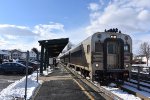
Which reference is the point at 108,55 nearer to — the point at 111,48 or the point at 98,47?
the point at 111,48

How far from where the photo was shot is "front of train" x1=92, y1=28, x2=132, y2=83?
20.2m

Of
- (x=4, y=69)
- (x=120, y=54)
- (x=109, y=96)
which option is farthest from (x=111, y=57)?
(x=4, y=69)

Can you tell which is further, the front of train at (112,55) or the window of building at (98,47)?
the window of building at (98,47)

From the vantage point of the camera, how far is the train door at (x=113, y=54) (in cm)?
2090

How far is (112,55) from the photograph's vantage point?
21000 mm

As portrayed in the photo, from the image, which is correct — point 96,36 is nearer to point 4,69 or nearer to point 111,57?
point 111,57

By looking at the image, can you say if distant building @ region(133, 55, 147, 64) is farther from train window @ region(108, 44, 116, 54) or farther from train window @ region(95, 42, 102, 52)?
train window @ region(95, 42, 102, 52)

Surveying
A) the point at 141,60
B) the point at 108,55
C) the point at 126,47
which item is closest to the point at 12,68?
the point at 108,55

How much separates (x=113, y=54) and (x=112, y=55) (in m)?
0.10

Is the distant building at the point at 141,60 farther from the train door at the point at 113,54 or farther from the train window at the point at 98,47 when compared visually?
the train window at the point at 98,47

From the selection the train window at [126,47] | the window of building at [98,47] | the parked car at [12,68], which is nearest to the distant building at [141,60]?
the parked car at [12,68]

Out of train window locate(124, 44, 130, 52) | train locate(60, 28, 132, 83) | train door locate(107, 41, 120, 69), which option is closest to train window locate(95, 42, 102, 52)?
train locate(60, 28, 132, 83)

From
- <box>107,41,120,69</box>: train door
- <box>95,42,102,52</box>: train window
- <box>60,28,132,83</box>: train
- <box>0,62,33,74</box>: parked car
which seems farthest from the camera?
<box>0,62,33,74</box>: parked car

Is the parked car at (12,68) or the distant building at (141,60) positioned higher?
the distant building at (141,60)
